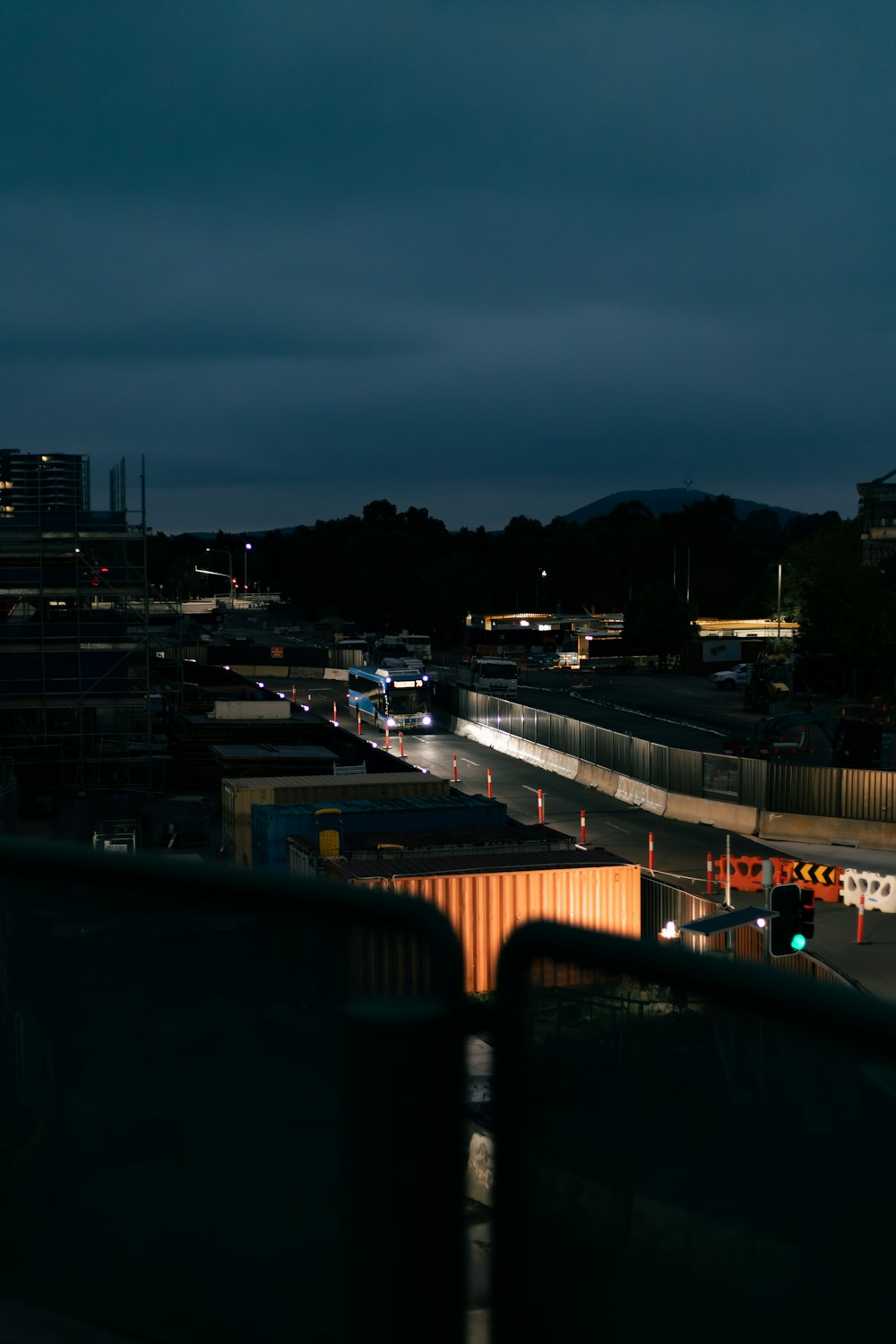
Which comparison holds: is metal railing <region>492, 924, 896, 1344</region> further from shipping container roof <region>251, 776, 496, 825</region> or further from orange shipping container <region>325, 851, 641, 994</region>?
shipping container roof <region>251, 776, 496, 825</region>

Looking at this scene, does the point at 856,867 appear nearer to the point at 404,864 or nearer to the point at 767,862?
the point at 767,862

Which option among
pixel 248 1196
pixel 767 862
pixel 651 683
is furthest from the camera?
pixel 651 683

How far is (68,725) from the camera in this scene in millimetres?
41969

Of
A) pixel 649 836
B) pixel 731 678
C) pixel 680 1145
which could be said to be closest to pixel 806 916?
pixel 680 1145

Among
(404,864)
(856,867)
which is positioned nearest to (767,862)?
(404,864)

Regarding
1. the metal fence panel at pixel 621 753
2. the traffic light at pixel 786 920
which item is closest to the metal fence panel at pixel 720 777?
the metal fence panel at pixel 621 753

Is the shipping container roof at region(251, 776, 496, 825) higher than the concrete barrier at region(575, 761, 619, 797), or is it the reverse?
the shipping container roof at region(251, 776, 496, 825)

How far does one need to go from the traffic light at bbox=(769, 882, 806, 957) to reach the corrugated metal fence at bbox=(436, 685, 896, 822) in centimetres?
1707

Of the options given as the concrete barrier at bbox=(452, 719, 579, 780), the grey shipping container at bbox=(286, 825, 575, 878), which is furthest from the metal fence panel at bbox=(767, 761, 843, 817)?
the grey shipping container at bbox=(286, 825, 575, 878)

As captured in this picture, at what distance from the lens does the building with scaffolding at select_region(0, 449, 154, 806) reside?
132 ft

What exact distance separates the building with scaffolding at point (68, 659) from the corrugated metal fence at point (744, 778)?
14.6 meters

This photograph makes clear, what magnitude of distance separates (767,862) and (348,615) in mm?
159499

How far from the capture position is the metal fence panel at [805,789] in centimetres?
3114

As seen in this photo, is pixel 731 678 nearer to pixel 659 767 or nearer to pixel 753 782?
pixel 659 767
